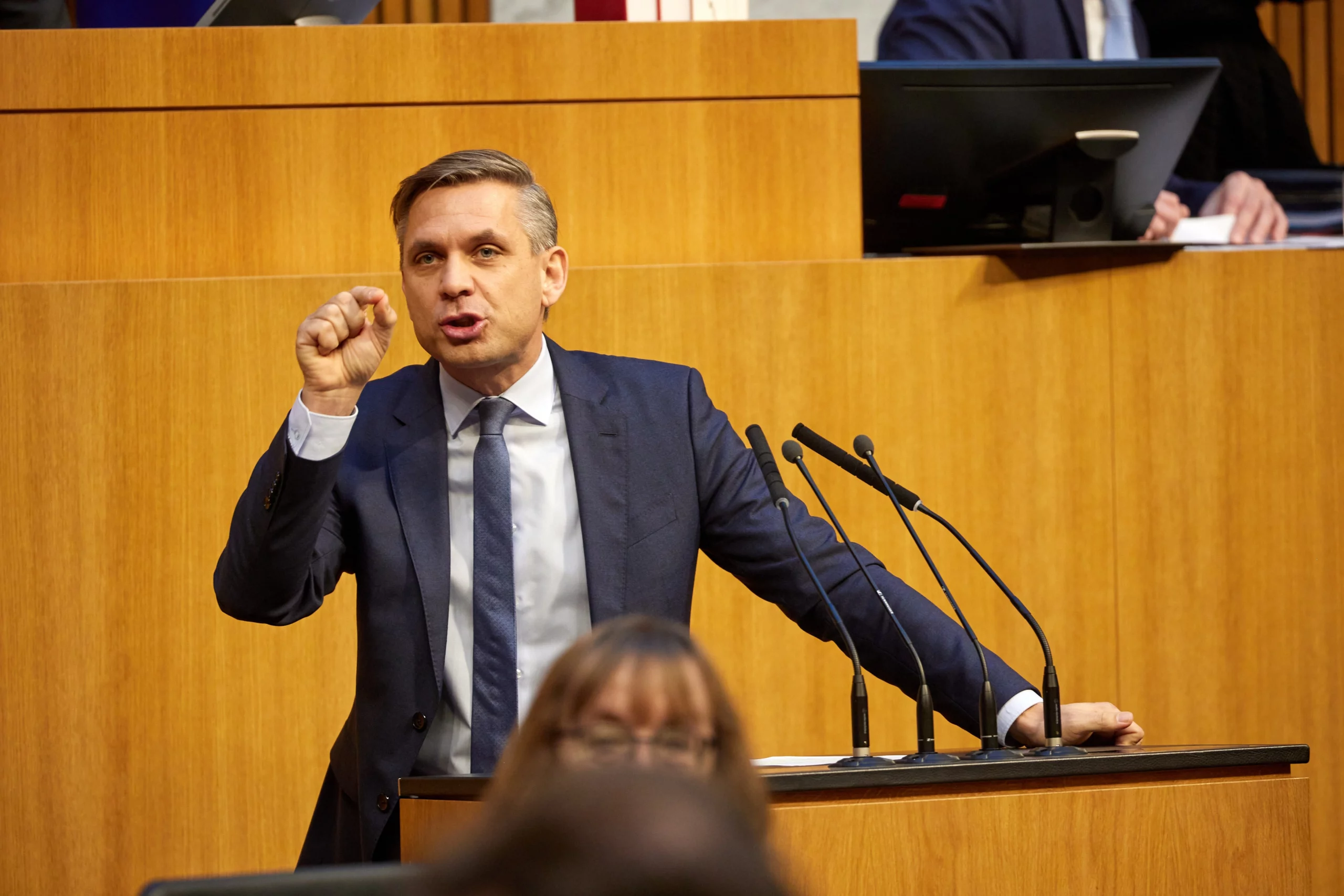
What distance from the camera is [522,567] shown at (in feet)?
6.53

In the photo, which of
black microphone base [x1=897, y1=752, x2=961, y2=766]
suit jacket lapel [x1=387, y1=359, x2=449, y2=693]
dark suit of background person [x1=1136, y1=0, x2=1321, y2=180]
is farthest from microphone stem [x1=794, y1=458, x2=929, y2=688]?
dark suit of background person [x1=1136, y1=0, x2=1321, y2=180]

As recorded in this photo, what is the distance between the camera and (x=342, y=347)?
182cm

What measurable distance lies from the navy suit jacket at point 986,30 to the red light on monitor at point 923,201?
0.69 m

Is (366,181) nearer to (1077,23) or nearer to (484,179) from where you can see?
(484,179)

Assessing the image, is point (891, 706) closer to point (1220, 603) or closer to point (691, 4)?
point (1220, 603)

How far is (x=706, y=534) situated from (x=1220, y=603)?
1301 mm

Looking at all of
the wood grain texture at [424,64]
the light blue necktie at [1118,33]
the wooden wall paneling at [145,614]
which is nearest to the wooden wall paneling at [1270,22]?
the light blue necktie at [1118,33]

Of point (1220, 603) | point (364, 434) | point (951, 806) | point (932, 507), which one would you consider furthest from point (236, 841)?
point (1220, 603)

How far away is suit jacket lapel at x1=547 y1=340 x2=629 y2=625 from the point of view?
77.8 inches

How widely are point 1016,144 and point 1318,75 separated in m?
3.32

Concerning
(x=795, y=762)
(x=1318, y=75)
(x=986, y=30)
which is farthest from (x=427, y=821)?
(x=1318, y=75)

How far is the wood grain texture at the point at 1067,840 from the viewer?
1.48 m

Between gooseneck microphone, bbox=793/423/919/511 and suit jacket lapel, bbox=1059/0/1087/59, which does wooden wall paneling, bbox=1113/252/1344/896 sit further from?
gooseneck microphone, bbox=793/423/919/511

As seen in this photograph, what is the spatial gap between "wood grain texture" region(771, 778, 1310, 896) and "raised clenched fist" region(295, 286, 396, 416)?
75cm
